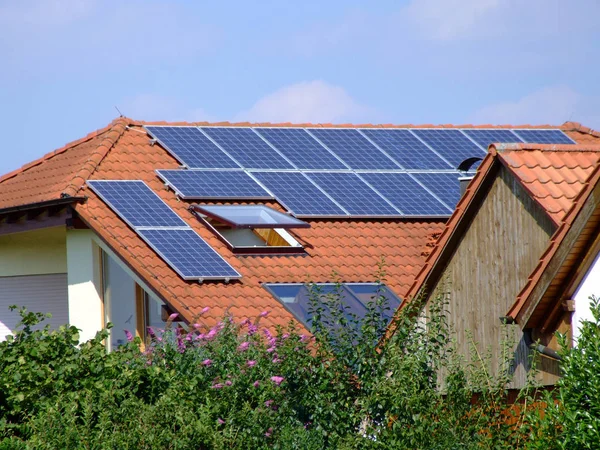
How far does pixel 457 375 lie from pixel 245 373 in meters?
2.58

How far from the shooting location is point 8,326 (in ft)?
69.5

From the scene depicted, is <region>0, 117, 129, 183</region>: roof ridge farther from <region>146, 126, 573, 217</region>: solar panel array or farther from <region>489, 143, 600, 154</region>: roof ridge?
<region>489, 143, 600, 154</region>: roof ridge

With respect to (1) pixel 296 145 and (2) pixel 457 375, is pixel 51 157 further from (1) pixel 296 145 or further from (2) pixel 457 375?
(2) pixel 457 375

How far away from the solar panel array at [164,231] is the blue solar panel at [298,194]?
2.43 metres

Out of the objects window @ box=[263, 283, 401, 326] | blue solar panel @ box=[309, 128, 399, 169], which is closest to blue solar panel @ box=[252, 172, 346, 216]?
blue solar panel @ box=[309, 128, 399, 169]

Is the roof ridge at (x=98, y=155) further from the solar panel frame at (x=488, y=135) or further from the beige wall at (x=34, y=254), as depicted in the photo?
the solar panel frame at (x=488, y=135)

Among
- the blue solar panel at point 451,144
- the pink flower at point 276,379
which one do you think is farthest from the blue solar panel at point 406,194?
the pink flower at point 276,379

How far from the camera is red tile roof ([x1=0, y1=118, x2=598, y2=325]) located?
18.2 meters

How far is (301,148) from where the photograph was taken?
23.6 meters

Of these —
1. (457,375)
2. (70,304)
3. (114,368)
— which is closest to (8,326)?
(70,304)

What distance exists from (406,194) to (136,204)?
581 cm

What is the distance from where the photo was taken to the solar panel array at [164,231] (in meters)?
18.5

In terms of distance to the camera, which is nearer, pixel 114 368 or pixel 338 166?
pixel 114 368

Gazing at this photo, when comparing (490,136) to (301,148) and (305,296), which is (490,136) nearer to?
(301,148)
